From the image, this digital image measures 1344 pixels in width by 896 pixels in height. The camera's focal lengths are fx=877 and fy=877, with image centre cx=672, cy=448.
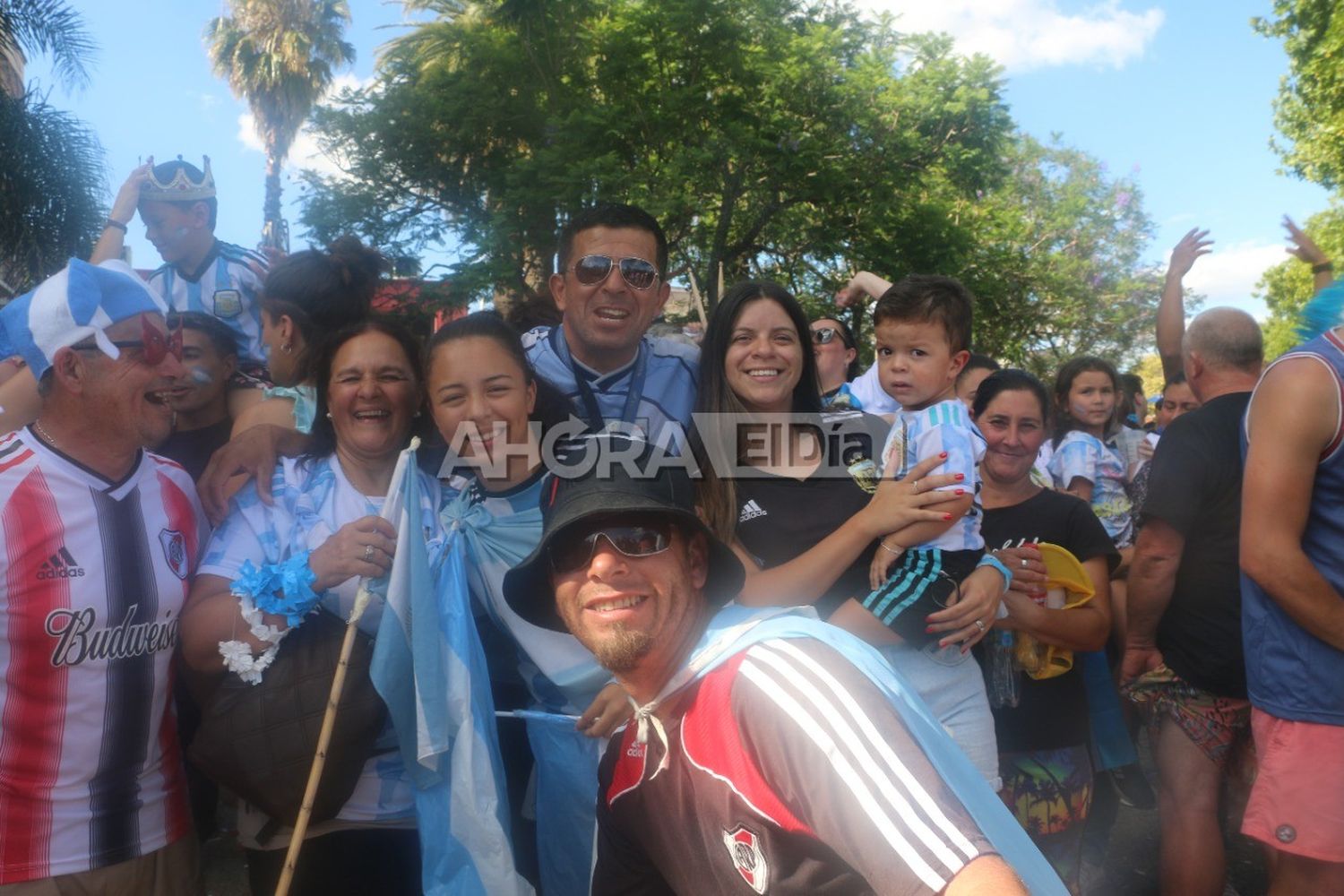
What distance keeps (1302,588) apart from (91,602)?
3.20 m

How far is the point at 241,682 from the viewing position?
7.20 feet

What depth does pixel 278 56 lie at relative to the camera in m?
30.2

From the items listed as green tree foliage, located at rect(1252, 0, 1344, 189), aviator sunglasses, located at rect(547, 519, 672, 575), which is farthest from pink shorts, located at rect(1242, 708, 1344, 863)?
green tree foliage, located at rect(1252, 0, 1344, 189)

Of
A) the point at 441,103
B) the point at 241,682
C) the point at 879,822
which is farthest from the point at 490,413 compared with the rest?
the point at 441,103

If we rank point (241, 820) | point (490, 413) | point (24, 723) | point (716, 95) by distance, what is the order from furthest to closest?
point (716, 95) < point (490, 413) < point (241, 820) < point (24, 723)

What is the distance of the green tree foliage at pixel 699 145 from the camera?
1647 centimetres

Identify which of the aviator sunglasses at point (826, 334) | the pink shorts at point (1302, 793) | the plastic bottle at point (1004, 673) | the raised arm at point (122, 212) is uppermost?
the raised arm at point (122, 212)

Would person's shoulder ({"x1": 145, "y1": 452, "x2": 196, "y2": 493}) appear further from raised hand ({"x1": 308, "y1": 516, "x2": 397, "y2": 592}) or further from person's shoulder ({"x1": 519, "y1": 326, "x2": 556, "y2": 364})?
person's shoulder ({"x1": 519, "y1": 326, "x2": 556, "y2": 364})

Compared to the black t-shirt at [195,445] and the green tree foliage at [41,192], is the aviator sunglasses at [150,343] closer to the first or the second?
the black t-shirt at [195,445]

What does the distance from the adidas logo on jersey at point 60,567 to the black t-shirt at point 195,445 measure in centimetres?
101

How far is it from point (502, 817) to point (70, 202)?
1686 cm

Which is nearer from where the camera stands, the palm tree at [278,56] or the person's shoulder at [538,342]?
the person's shoulder at [538,342]

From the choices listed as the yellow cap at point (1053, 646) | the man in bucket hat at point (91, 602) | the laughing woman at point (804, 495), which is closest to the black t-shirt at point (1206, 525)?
the yellow cap at point (1053, 646)

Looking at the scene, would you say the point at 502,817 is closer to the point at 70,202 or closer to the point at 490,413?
the point at 490,413
